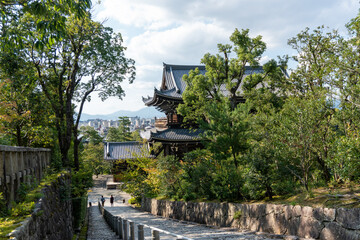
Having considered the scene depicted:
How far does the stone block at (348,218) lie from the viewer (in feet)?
22.2

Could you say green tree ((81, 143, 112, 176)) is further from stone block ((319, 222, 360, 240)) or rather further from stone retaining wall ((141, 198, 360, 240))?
stone block ((319, 222, 360, 240))

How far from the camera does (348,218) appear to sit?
694 centimetres

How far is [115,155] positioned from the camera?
41.2m

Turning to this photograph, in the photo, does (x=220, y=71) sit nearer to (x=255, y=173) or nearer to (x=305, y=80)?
(x=305, y=80)

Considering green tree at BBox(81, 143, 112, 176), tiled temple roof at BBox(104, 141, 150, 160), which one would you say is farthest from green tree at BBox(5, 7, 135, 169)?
green tree at BBox(81, 143, 112, 176)

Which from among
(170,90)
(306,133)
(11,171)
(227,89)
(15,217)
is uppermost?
(170,90)

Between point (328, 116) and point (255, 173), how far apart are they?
309 centimetres

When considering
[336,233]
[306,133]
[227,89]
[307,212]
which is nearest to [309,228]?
[307,212]

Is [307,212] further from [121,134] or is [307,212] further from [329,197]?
[121,134]

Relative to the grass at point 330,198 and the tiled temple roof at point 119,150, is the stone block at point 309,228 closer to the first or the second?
Result: the grass at point 330,198

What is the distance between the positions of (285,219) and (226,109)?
5418 millimetres

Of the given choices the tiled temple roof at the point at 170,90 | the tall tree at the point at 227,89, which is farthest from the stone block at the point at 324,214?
the tiled temple roof at the point at 170,90

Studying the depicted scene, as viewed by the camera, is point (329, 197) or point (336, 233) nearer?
point (336, 233)

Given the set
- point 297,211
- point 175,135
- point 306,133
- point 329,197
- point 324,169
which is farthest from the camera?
point 175,135
